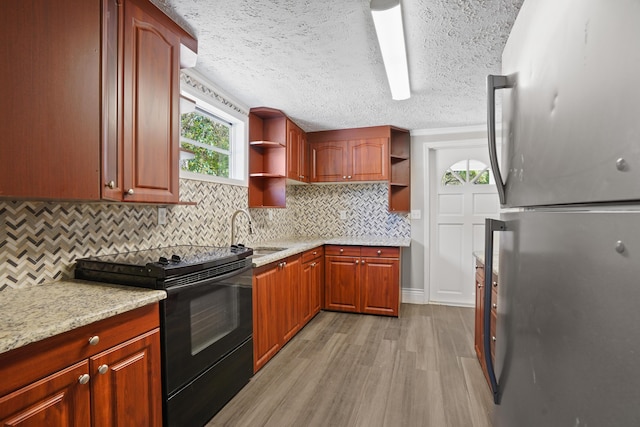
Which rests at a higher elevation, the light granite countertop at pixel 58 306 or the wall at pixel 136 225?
the wall at pixel 136 225

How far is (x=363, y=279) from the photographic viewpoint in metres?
3.70

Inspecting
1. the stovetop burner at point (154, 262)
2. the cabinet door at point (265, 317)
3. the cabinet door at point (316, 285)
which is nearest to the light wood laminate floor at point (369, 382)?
the cabinet door at point (265, 317)

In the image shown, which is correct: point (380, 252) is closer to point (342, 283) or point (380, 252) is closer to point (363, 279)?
point (363, 279)

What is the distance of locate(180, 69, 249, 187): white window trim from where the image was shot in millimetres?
2441

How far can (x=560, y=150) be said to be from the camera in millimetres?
538

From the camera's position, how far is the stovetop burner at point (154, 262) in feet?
5.05

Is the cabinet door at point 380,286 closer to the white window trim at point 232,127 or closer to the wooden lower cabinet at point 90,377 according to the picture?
the white window trim at point 232,127

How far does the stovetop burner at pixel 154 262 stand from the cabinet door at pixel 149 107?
0.33 metres

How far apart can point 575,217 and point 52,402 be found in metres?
1.52

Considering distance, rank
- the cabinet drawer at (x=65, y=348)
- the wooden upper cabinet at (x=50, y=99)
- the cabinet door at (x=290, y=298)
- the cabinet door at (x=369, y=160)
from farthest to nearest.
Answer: the cabinet door at (x=369, y=160)
the cabinet door at (x=290, y=298)
the wooden upper cabinet at (x=50, y=99)
the cabinet drawer at (x=65, y=348)

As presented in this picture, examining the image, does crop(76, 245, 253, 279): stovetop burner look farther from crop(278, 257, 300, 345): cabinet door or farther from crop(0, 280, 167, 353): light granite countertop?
crop(278, 257, 300, 345): cabinet door

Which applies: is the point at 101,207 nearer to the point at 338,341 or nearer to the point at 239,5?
the point at 239,5

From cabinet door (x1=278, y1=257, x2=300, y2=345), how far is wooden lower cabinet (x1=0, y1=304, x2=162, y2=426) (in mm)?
1390

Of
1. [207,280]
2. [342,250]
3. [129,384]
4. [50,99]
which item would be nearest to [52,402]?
[129,384]
